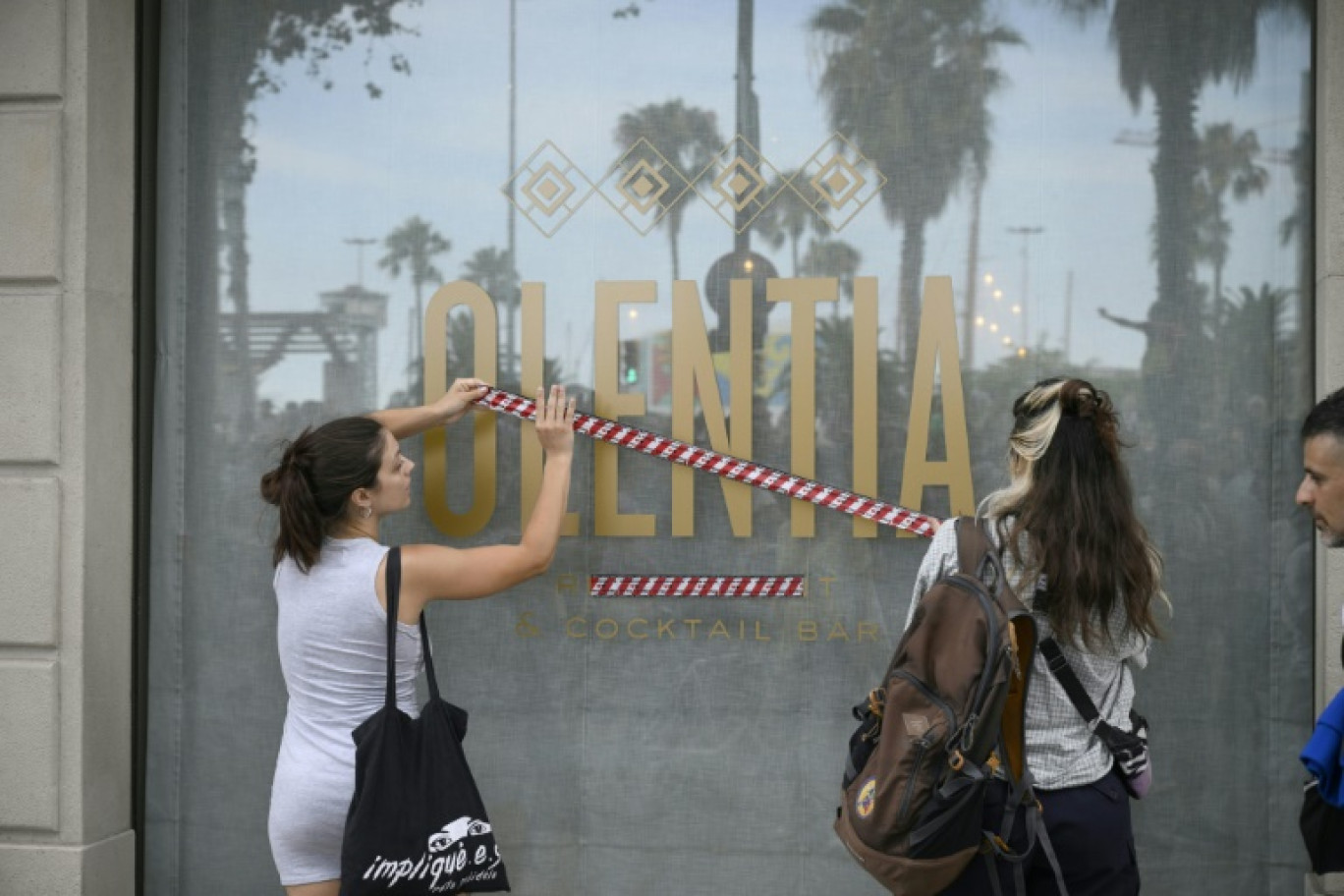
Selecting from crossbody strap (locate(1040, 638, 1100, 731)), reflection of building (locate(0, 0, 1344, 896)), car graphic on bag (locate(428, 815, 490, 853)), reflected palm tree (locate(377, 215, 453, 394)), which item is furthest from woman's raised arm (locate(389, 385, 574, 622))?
crossbody strap (locate(1040, 638, 1100, 731))

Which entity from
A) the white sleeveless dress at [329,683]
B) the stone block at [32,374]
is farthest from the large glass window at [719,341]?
the white sleeveless dress at [329,683]

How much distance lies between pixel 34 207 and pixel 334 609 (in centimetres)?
210

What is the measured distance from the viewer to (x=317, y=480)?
322 centimetres

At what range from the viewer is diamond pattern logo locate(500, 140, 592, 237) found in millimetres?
4512

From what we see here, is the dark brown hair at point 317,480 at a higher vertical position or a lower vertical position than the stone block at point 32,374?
lower

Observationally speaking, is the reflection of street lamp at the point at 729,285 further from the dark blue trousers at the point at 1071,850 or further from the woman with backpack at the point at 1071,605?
the dark blue trousers at the point at 1071,850

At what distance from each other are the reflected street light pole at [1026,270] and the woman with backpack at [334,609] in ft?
6.46

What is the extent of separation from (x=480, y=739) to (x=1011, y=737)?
85.3 inches

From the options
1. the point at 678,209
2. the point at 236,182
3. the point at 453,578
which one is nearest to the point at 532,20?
the point at 678,209

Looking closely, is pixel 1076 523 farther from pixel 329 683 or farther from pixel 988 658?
pixel 329 683

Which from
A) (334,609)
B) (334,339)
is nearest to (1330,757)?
(334,609)

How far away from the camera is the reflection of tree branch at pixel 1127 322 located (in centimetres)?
430

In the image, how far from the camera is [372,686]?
3.19 m

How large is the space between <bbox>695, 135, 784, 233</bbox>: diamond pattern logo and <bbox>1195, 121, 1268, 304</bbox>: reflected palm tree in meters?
1.36
